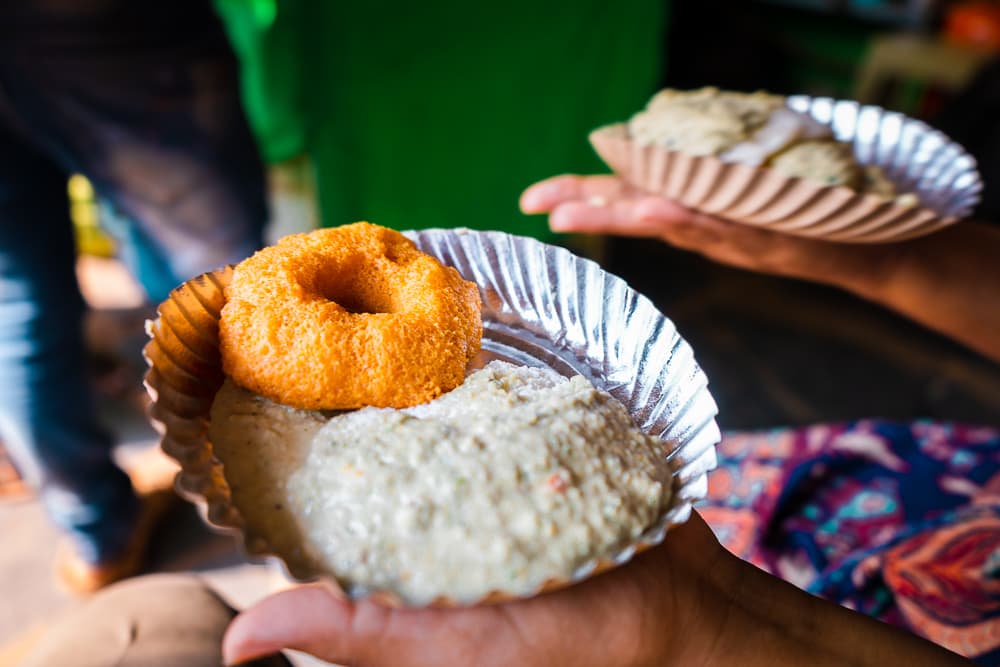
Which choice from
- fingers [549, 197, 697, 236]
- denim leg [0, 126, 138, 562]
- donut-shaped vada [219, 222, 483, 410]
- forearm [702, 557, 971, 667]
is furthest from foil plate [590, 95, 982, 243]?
denim leg [0, 126, 138, 562]

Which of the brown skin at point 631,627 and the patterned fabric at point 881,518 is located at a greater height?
the brown skin at point 631,627

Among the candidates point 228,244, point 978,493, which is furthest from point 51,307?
point 978,493

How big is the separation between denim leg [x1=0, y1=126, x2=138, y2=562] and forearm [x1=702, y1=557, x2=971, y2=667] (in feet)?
6.04

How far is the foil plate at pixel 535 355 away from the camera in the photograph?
803 mm

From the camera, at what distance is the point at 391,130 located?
2760 millimetres

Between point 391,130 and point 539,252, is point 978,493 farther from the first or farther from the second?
point 391,130

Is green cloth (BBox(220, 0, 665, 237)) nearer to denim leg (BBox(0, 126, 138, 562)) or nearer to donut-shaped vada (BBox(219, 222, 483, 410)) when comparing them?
denim leg (BBox(0, 126, 138, 562))

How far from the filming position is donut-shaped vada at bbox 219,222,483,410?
0.94 meters

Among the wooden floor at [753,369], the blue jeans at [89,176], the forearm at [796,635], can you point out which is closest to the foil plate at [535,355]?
the forearm at [796,635]

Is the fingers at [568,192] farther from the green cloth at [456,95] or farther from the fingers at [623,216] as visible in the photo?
the green cloth at [456,95]

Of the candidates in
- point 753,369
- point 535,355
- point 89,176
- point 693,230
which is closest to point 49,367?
point 89,176

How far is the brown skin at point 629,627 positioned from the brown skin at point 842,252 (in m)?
0.82

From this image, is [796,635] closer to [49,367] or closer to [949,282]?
[949,282]

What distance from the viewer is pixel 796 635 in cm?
94
